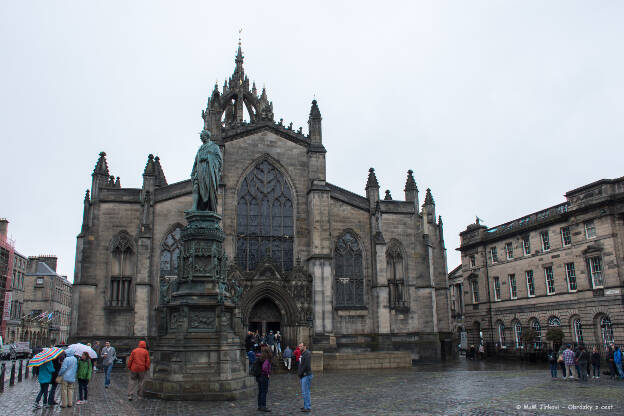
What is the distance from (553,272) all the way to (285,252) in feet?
63.1

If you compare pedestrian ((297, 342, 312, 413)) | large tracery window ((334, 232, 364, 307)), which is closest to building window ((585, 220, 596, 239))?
large tracery window ((334, 232, 364, 307))

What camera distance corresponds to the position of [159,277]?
28.9 meters

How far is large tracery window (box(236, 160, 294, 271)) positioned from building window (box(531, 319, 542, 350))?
→ 61.4ft

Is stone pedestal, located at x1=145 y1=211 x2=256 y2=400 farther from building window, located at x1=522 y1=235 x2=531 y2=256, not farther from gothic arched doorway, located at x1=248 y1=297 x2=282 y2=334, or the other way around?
building window, located at x1=522 y1=235 x2=531 y2=256

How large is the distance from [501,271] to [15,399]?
117 feet

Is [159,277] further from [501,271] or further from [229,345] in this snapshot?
[501,271]

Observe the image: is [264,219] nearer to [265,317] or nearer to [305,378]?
[265,317]

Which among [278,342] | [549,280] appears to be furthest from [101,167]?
[549,280]

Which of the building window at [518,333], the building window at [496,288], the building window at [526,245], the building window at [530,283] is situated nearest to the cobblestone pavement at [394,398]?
the building window at [530,283]

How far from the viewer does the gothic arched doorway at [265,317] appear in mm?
29828

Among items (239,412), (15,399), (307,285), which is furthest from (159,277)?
(239,412)

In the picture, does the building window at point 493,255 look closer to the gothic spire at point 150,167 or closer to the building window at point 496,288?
the building window at point 496,288

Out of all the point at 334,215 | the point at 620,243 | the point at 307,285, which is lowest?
the point at 307,285

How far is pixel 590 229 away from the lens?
32.0m
